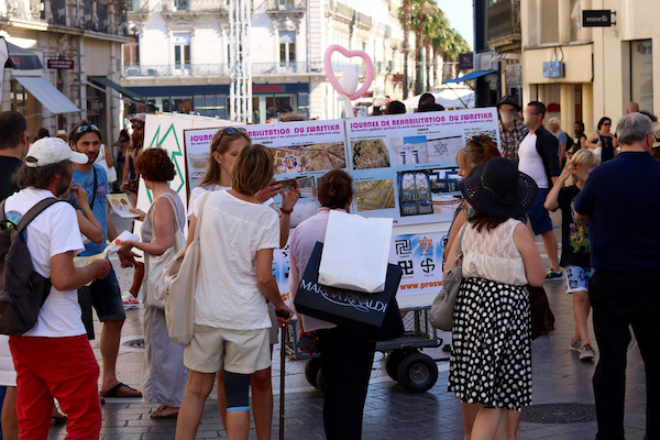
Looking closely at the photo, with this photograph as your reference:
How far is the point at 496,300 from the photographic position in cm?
520

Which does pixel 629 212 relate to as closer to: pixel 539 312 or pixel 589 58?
pixel 539 312

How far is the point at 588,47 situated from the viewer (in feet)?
81.2

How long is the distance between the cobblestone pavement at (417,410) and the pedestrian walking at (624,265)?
557 millimetres

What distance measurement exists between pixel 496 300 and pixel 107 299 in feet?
10.2

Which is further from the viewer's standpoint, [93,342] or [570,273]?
[93,342]

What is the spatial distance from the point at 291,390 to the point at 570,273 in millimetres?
2516

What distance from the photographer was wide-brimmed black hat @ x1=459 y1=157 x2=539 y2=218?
5.21 meters

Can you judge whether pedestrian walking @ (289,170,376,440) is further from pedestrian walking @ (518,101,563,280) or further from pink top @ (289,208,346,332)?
pedestrian walking @ (518,101,563,280)

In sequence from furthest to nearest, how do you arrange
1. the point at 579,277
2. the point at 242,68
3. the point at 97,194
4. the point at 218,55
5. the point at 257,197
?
the point at 218,55, the point at 242,68, the point at 579,277, the point at 97,194, the point at 257,197

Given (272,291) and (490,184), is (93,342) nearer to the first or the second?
(272,291)

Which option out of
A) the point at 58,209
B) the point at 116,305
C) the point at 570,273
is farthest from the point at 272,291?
the point at 570,273

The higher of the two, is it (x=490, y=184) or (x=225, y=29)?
(x=225, y=29)

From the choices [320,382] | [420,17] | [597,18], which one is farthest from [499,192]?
[420,17]

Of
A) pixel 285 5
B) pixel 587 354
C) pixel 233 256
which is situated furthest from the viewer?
pixel 285 5
